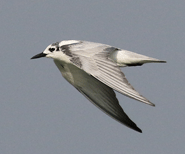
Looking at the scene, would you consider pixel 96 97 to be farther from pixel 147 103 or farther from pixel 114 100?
pixel 147 103

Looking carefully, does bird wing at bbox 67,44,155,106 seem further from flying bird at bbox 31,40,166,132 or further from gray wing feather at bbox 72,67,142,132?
gray wing feather at bbox 72,67,142,132

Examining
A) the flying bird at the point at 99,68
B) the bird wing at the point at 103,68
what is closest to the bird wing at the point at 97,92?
the flying bird at the point at 99,68

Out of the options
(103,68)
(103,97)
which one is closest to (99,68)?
(103,68)

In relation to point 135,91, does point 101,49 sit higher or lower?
higher

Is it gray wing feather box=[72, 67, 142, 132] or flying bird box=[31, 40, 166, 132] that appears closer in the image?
flying bird box=[31, 40, 166, 132]

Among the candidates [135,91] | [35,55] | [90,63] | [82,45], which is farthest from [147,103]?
[35,55]

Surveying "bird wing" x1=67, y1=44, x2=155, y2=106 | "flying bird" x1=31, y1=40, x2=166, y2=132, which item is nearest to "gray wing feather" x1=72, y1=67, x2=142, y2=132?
"flying bird" x1=31, y1=40, x2=166, y2=132

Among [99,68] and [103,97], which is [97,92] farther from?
[99,68]
